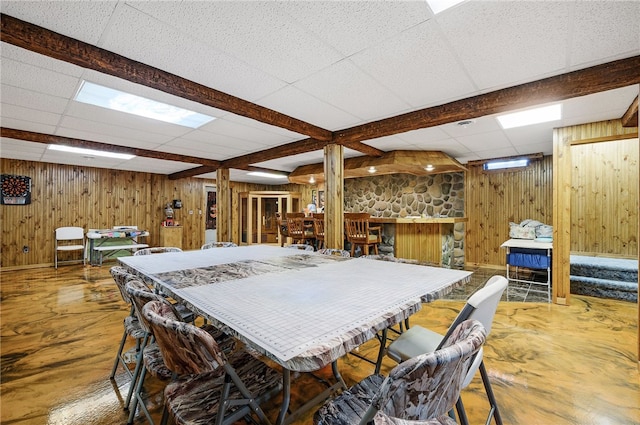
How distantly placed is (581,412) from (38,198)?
381 inches

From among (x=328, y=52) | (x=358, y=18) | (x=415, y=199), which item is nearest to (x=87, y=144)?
(x=328, y=52)

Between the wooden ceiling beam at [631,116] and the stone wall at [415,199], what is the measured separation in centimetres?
306

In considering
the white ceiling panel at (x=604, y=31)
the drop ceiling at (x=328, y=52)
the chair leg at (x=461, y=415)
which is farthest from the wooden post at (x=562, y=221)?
the chair leg at (x=461, y=415)

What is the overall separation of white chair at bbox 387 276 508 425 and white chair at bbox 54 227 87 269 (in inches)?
306

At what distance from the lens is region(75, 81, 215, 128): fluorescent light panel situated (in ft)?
9.40

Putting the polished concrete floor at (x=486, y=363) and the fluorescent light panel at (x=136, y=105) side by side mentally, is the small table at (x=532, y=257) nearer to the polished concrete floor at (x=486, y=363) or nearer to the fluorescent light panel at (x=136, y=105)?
the polished concrete floor at (x=486, y=363)

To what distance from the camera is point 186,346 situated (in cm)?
104

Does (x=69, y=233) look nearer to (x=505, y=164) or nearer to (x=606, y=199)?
(x=505, y=164)

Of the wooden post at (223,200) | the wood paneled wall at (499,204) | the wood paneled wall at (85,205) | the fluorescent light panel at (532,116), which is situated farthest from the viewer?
the wooden post at (223,200)

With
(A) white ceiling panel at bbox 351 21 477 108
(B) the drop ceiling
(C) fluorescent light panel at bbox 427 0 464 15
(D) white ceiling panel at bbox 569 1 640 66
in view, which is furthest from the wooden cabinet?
(D) white ceiling panel at bbox 569 1 640 66

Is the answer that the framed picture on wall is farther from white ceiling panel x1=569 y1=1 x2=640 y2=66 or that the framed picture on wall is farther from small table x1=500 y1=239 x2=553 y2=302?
white ceiling panel x1=569 y1=1 x2=640 y2=66

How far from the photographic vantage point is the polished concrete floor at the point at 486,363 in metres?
1.78

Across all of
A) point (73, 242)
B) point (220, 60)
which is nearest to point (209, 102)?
point (220, 60)

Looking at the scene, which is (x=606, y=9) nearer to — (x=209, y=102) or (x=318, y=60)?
(x=318, y=60)
